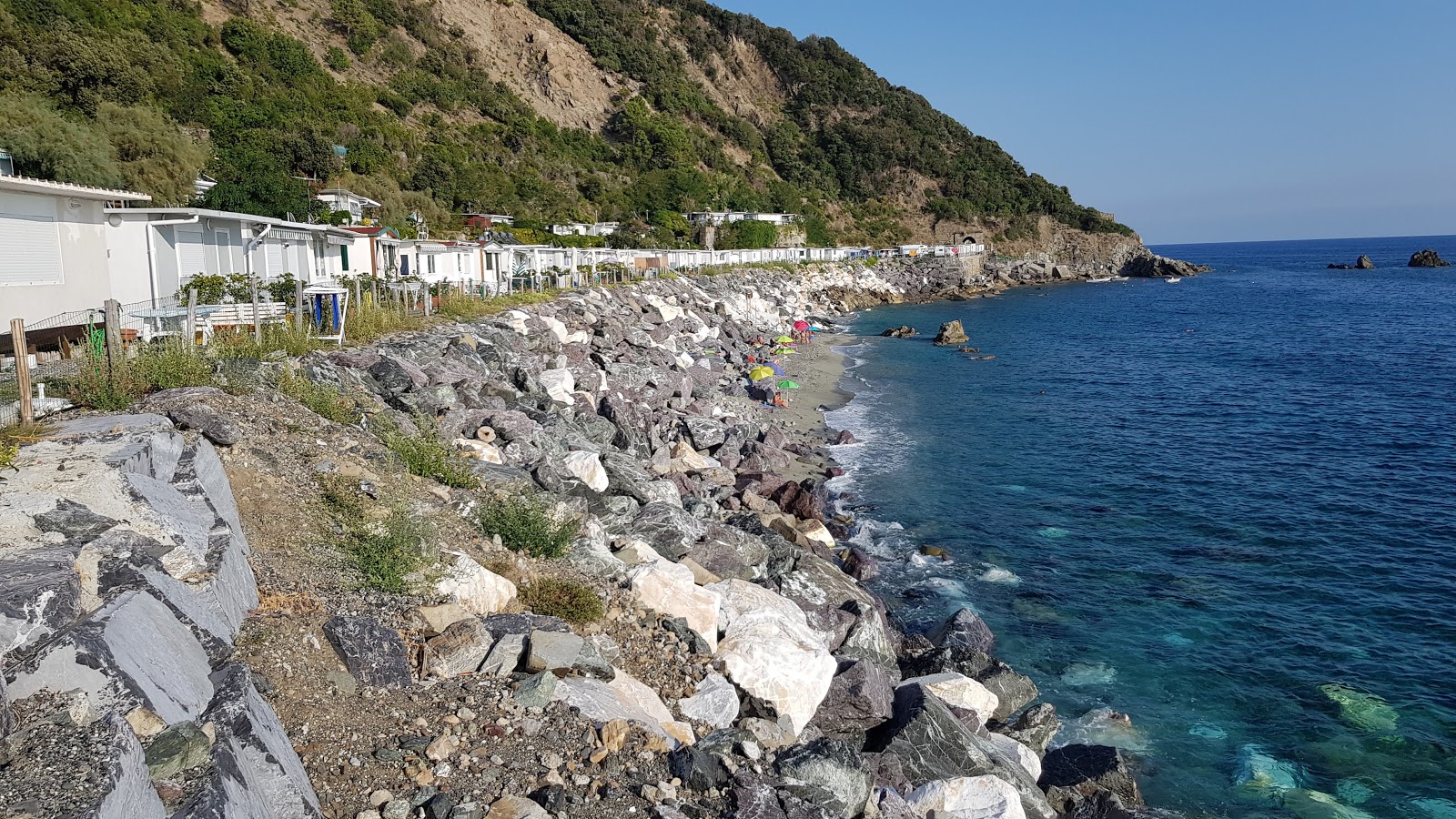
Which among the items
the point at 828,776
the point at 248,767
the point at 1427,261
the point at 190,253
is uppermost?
the point at 1427,261

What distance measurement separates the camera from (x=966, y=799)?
26.5 feet

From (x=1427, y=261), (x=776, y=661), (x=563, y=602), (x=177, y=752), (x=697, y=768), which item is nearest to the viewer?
(x=177, y=752)

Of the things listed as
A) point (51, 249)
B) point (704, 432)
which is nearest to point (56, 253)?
point (51, 249)

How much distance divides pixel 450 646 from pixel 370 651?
0.66 m

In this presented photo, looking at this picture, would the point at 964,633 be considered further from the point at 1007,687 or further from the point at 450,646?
the point at 450,646

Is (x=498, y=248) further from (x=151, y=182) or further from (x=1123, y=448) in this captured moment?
(x=1123, y=448)

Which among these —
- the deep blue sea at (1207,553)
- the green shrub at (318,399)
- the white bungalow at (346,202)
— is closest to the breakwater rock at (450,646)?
the green shrub at (318,399)

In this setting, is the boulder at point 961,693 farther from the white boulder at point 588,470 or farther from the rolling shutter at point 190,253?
the rolling shutter at point 190,253

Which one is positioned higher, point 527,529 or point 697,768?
point 527,529

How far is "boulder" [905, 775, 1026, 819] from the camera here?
8.01 metres

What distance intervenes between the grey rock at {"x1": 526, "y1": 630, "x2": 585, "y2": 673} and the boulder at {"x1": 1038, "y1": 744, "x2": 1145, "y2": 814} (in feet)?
19.1

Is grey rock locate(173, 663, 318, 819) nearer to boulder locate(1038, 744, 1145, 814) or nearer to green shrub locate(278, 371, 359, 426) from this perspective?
green shrub locate(278, 371, 359, 426)

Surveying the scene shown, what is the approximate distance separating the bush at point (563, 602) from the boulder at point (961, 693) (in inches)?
159

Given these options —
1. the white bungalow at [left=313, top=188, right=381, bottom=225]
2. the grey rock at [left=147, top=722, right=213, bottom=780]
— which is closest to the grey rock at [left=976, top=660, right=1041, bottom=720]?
the grey rock at [left=147, top=722, right=213, bottom=780]
